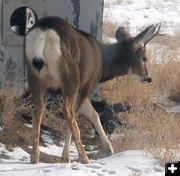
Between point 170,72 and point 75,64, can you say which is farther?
point 170,72

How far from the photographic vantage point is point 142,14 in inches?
860

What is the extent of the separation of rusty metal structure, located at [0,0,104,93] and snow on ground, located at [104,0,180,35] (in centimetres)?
913

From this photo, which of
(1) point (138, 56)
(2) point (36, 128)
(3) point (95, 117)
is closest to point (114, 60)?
(1) point (138, 56)

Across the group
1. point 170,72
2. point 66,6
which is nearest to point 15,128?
point 66,6

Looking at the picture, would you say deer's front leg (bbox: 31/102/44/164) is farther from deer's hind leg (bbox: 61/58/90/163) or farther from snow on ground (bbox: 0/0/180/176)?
deer's hind leg (bbox: 61/58/90/163)

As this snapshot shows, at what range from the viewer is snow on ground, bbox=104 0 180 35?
18.9 meters

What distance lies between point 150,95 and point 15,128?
3.43 metres

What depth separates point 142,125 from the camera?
7.46 m

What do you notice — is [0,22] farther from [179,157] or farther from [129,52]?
[179,157]

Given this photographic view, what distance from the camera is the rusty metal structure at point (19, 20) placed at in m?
7.84

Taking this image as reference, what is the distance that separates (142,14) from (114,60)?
15.2m

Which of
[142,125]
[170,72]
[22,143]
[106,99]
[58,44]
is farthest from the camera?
[170,72]

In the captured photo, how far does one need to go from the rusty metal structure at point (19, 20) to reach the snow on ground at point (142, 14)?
30.0ft

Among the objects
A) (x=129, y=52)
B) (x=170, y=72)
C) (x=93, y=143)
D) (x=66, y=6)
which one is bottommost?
(x=93, y=143)
